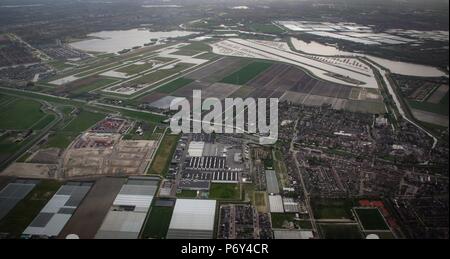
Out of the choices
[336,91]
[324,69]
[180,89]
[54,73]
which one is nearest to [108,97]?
[180,89]

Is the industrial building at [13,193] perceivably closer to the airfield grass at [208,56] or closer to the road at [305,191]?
the road at [305,191]

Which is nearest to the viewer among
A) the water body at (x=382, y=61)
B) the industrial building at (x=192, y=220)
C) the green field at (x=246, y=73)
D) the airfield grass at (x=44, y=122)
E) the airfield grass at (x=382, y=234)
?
the airfield grass at (x=382, y=234)

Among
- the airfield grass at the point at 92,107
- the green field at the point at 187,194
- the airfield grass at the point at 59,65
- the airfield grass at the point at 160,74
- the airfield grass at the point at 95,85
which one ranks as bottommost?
the green field at the point at 187,194

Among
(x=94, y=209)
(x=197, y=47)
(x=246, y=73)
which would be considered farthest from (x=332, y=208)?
(x=197, y=47)

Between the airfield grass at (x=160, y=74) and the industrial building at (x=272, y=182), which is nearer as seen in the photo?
the industrial building at (x=272, y=182)

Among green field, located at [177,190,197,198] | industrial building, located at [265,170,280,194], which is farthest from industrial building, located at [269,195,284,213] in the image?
green field, located at [177,190,197,198]

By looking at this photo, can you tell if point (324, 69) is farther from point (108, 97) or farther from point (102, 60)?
point (102, 60)

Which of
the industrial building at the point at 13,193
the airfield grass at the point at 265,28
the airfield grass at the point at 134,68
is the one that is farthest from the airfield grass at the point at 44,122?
the airfield grass at the point at 265,28

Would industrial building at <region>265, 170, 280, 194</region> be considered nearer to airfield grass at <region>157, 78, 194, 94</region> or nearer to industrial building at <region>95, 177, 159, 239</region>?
industrial building at <region>95, 177, 159, 239</region>
